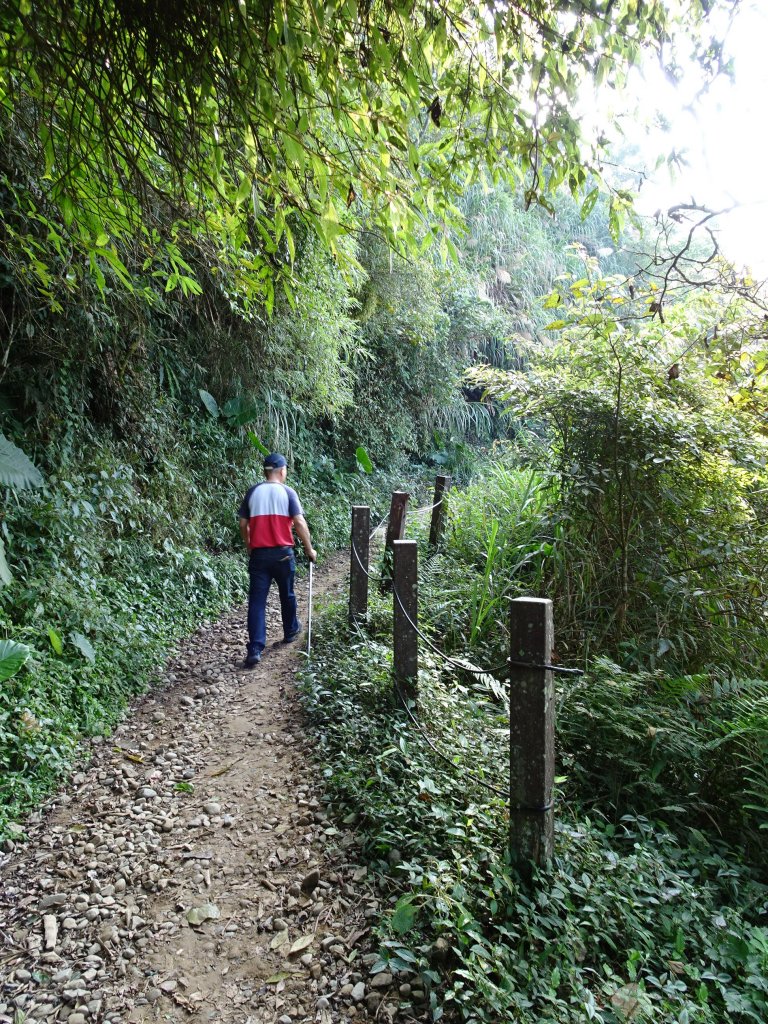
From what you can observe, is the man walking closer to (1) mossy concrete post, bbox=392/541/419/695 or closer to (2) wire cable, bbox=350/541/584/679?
(2) wire cable, bbox=350/541/584/679

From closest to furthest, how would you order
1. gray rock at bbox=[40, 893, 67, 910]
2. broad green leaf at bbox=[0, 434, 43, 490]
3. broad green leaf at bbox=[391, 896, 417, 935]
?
broad green leaf at bbox=[391, 896, 417, 935] < gray rock at bbox=[40, 893, 67, 910] < broad green leaf at bbox=[0, 434, 43, 490]

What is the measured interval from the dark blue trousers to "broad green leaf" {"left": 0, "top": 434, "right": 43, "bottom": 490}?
6.37ft

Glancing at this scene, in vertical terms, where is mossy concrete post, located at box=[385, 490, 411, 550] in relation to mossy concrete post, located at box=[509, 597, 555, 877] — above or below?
above

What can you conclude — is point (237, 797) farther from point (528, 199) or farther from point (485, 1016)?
point (528, 199)

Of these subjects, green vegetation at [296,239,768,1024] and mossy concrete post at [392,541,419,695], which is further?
mossy concrete post at [392,541,419,695]

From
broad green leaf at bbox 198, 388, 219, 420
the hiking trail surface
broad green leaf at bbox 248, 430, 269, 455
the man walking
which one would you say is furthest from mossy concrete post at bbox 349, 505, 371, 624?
broad green leaf at bbox 248, 430, 269, 455

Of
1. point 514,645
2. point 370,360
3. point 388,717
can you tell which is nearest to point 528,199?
point 514,645

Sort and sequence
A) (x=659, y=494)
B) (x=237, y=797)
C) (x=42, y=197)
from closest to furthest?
1. (x=237, y=797)
2. (x=42, y=197)
3. (x=659, y=494)

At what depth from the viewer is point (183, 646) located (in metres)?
5.87

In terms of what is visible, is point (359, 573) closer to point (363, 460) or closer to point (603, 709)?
point (603, 709)

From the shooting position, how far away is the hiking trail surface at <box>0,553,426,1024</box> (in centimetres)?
236

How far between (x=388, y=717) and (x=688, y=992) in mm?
2051

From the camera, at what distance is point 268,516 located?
5.75 meters

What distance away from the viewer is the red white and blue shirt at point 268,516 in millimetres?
5750
